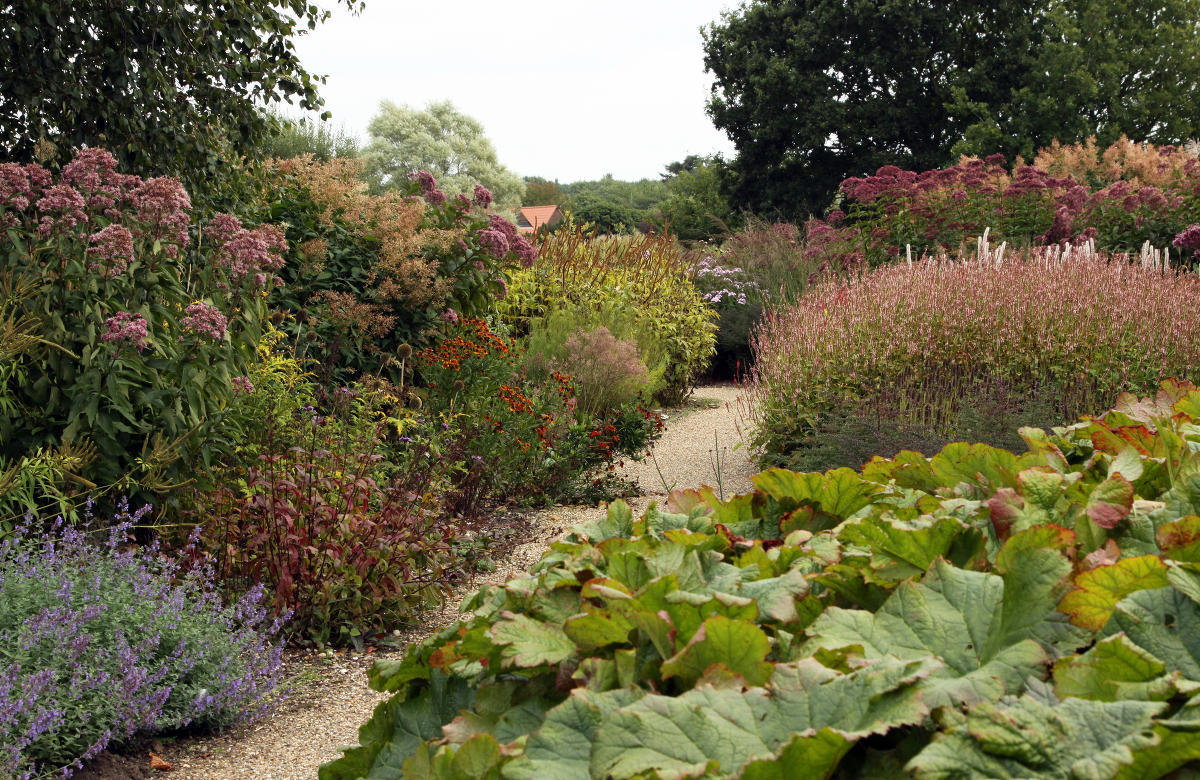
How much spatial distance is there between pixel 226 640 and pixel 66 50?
11.8 feet

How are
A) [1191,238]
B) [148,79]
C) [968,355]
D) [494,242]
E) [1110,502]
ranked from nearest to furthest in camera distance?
[1110,502], [148,79], [968,355], [494,242], [1191,238]

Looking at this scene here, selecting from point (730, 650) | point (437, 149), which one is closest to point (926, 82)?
point (437, 149)

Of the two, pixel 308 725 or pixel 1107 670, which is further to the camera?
pixel 308 725

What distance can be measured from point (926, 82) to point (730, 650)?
29601 mm

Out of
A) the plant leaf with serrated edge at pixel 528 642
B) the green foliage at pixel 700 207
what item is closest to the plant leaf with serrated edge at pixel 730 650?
the plant leaf with serrated edge at pixel 528 642

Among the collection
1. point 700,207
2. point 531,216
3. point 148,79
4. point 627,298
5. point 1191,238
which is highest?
point 531,216

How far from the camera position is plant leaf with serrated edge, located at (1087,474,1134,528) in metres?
1.14

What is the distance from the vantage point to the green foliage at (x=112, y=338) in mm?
3400

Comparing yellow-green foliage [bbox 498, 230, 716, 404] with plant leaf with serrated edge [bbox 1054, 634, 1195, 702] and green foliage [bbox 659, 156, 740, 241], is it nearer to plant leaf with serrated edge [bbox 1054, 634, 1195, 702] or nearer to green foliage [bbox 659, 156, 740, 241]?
plant leaf with serrated edge [bbox 1054, 634, 1195, 702]

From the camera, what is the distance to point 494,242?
698cm

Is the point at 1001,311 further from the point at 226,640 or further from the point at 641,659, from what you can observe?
the point at 641,659

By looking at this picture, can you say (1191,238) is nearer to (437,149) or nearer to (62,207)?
(62,207)

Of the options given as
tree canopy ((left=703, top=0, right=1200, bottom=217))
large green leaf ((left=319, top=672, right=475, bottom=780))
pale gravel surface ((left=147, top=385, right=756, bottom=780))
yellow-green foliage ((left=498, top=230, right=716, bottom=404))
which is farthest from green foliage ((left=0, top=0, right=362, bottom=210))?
tree canopy ((left=703, top=0, right=1200, bottom=217))

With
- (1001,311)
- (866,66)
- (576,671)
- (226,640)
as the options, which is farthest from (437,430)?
(866,66)
